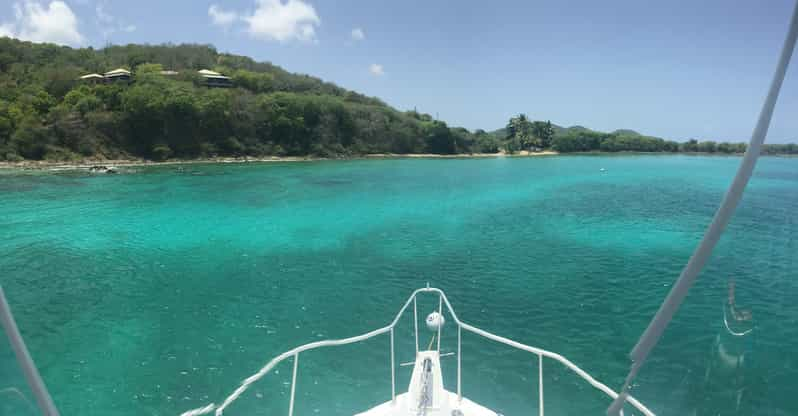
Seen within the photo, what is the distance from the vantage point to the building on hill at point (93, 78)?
6111cm

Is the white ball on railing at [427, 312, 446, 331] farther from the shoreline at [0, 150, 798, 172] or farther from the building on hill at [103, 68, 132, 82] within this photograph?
the building on hill at [103, 68, 132, 82]

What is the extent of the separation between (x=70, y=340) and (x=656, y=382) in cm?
1213

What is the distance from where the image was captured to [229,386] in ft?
26.3

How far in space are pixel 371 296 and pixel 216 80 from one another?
7304 cm

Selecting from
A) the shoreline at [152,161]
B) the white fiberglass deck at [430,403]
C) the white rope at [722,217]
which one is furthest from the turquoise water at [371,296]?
the shoreline at [152,161]

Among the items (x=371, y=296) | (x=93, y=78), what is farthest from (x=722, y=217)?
(x=93, y=78)

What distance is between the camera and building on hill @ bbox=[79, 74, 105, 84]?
61.1 m

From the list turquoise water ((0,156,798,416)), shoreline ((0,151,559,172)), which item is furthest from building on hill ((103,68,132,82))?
turquoise water ((0,156,798,416))

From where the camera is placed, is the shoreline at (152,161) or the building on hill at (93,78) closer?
the shoreline at (152,161)

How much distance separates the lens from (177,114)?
59312 mm

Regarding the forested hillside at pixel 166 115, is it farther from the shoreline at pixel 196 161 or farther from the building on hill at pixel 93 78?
the shoreline at pixel 196 161

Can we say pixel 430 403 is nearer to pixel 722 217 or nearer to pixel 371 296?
pixel 722 217

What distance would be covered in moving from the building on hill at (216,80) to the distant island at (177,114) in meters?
0.18

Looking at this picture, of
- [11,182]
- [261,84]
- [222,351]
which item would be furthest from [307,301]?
[261,84]
